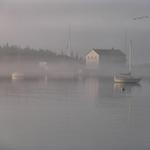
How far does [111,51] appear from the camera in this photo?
79062mm

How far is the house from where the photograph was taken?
76.9 meters

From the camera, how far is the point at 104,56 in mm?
77375

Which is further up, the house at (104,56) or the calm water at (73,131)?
the house at (104,56)

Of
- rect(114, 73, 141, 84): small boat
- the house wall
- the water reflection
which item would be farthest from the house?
the water reflection

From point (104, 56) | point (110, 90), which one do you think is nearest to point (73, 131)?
point (110, 90)

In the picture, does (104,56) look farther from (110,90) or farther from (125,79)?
(110,90)

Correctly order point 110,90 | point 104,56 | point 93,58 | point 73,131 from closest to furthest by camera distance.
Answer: point 73,131, point 110,90, point 93,58, point 104,56

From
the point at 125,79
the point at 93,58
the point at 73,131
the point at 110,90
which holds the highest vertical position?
the point at 93,58

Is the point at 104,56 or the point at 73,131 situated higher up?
the point at 104,56

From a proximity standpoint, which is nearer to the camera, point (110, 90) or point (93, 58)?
point (110, 90)

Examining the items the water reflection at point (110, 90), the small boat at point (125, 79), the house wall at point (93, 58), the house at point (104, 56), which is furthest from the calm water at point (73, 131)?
the house at point (104, 56)

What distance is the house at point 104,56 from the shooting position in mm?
76863

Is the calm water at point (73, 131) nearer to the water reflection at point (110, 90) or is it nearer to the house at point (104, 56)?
the water reflection at point (110, 90)

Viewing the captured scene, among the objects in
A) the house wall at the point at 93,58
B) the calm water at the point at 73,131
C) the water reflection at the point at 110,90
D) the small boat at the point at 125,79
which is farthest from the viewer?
the house wall at the point at 93,58
